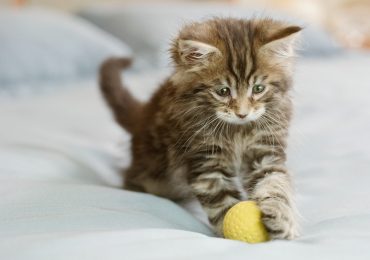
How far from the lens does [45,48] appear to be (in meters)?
2.99

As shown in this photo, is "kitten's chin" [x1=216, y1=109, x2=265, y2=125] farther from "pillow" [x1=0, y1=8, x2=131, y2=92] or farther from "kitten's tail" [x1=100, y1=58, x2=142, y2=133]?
"pillow" [x1=0, y1=8, x2=131, y2=92]

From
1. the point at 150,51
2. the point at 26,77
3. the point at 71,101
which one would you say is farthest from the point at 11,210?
the point at 150,51

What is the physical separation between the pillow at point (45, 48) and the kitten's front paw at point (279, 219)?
6.56 ft

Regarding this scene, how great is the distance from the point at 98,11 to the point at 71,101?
4.71 feet

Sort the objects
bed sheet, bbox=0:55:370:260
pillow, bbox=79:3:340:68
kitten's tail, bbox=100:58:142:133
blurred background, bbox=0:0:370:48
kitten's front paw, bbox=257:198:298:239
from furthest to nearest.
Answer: blurred background, bbox=0:0:370:48, pillow, bbox=79:3:340:68, kitten's tail, bbox=100:58:142:133, kitten's front paw, bbox=257:198:298:239, bed sheet, bbox=0:55:370:260

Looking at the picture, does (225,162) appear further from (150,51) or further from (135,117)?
(150,51)

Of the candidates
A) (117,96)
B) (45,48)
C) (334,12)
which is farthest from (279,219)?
(334,12)

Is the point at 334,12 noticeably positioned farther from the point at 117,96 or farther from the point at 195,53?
the point at 195,53

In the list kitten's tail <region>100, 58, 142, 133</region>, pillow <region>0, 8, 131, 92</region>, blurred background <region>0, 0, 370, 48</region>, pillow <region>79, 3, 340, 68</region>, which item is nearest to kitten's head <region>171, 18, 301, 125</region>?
kitten's tail <region>100, 58, 142, 133</region>

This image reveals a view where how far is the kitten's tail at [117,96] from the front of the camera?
1811 mm

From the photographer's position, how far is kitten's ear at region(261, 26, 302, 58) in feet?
3.93

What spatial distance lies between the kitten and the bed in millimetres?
97

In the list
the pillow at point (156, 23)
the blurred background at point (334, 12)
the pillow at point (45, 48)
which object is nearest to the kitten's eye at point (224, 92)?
the pillow at point (45, 48)

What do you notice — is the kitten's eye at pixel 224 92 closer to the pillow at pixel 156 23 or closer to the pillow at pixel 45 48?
the pillow at pixel 45 48
